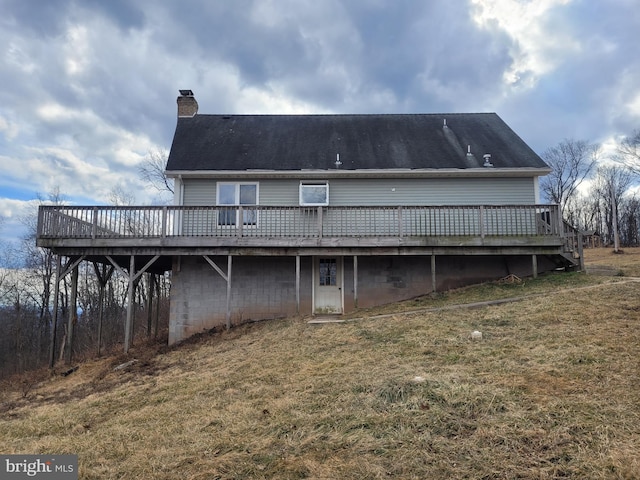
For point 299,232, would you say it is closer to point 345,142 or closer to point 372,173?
point 372,173

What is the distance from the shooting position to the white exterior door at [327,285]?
1289 centimetres

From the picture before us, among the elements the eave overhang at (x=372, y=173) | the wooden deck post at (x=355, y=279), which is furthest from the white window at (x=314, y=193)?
the wooden deck post at (x=355, y=279)

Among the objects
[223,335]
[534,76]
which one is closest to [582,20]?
[534,76]

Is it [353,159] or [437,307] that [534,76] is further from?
[437,307]

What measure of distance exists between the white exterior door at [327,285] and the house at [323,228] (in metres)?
0.03

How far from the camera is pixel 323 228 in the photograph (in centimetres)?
1268

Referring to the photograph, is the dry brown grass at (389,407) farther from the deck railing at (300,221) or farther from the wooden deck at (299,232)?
the deck railing at (300,221)

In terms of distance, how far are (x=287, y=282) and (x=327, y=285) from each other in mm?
1333

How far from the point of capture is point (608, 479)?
9.18ft

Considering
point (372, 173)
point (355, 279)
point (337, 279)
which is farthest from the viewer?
point (372, 173)

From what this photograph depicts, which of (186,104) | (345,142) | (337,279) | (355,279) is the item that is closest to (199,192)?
(186,104)

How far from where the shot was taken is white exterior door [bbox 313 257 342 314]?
42.3 ft

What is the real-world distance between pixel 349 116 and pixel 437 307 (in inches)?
393

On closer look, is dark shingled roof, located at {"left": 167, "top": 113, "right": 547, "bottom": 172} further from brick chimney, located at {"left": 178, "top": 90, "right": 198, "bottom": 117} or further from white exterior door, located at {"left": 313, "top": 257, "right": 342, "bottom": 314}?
white exterior door, located at {"left": 313, "top": 257, "right": 342, "bottom": 314}
